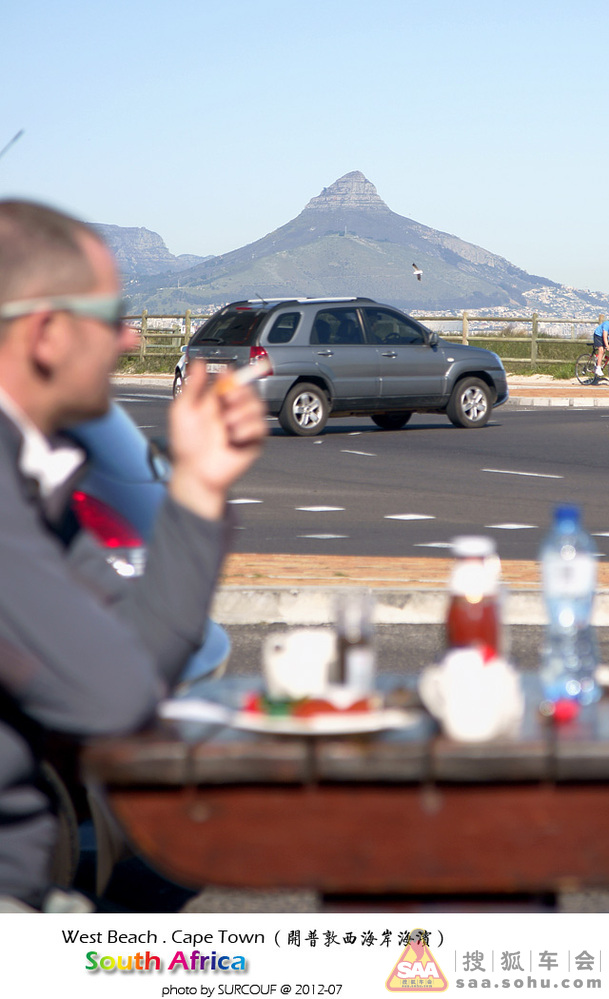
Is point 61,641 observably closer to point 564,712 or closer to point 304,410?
point 564,712

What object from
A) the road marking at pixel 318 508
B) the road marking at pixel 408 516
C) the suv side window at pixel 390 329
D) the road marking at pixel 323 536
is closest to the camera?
the road marking at pixel 323 536

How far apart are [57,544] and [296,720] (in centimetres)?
46

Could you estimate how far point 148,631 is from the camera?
2242mm

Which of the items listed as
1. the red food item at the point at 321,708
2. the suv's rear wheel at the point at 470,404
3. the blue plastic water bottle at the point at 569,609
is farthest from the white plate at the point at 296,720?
the suv's rear wheel at the point at 470,404

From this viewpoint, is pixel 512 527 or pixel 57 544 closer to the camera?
pixel 57 544

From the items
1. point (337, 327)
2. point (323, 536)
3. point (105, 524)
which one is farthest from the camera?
point (337, 327)

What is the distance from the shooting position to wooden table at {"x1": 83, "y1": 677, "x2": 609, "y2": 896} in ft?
6.92

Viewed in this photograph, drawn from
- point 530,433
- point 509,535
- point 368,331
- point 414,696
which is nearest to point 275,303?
point 368,331

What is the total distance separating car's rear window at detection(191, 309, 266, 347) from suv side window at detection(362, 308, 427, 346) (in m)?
1.71

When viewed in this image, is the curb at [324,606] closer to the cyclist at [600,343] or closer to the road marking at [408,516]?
the road marking at [408,516]

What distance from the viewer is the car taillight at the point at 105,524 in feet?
14.1

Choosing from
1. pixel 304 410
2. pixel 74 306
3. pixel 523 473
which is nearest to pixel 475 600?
pixel 74 306

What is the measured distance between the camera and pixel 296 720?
7.46ft
